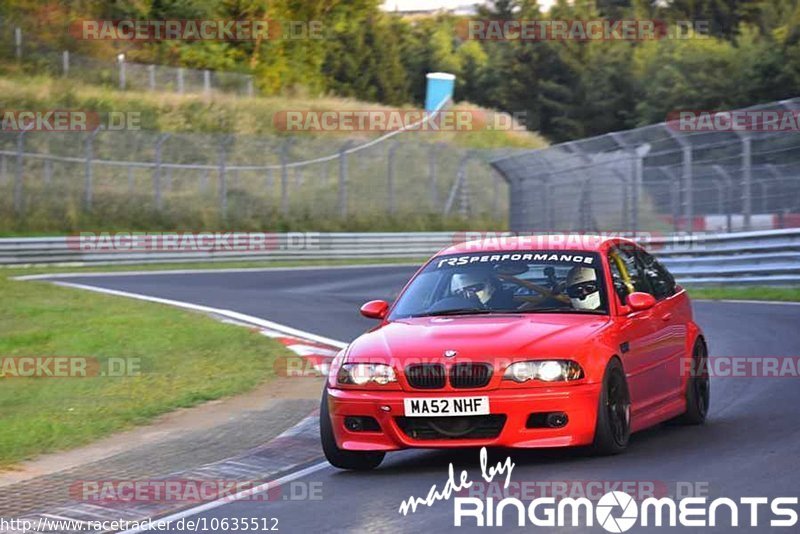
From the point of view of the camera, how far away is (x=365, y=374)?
8383 mm

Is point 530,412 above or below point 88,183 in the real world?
below

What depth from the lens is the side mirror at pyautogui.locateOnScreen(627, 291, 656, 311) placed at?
893 cm

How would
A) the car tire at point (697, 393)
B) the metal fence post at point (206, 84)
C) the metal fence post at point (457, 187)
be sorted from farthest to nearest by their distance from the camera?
the metal fence post at point (206, 84), the metal fence post at point (457, 187), the car tire at point (697, 393)

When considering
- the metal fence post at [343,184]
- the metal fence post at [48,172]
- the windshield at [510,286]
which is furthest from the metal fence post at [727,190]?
the metal fence post at [48,172]

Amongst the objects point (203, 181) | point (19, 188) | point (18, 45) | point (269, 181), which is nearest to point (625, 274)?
point (19, 188)

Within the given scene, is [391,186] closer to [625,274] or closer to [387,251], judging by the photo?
[387,251]

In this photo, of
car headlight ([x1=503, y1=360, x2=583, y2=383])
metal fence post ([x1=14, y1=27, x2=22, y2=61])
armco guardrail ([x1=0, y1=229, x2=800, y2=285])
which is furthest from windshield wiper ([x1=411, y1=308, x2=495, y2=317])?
metal fence post ([x1=14, y1=27, x2=22, y2=61])

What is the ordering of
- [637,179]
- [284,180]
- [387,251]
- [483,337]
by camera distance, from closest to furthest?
[483,337], [637,179], [387,251], [284,180]

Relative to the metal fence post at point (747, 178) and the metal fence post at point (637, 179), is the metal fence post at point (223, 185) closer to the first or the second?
the metal fence post at point (637, 179)

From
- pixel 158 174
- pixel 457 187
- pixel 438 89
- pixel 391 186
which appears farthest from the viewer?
pixel 438 89

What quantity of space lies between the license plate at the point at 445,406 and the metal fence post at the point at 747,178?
15197mm

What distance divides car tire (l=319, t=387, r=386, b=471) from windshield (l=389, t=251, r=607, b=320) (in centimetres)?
104

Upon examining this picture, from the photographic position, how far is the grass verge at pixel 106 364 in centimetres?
1117

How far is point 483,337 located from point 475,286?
3.43 ft
